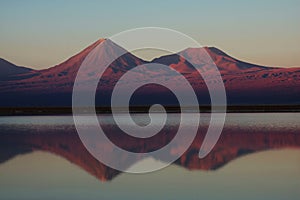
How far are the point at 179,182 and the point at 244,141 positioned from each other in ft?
31.2

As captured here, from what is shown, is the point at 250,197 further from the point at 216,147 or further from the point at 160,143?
the point at 160,143

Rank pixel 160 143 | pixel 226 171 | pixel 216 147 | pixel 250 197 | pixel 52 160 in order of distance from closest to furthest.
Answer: pixel 250 197
pixel 226 171
pixel 52 160
pixel 216 147
pixel 160 143

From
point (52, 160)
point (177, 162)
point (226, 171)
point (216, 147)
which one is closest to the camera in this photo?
point (226, 171)

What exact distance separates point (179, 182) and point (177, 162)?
3.24 m

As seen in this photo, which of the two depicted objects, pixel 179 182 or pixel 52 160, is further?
pixel 52 160

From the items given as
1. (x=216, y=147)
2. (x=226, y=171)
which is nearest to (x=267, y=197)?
(x=226, y=171)

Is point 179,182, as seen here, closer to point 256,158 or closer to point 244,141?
point 256,158

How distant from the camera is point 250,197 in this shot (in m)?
8.84

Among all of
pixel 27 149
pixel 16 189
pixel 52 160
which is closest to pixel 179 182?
pixel 16 189

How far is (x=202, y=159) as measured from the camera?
1437 centimetres

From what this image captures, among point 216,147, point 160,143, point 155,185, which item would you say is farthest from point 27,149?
point 155,185

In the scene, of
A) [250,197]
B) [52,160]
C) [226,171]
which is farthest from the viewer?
[52,160]

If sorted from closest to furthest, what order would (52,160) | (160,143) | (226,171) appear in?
(226,171), (52,160), (160,143)

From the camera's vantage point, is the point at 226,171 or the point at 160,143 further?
the point at 160,143
